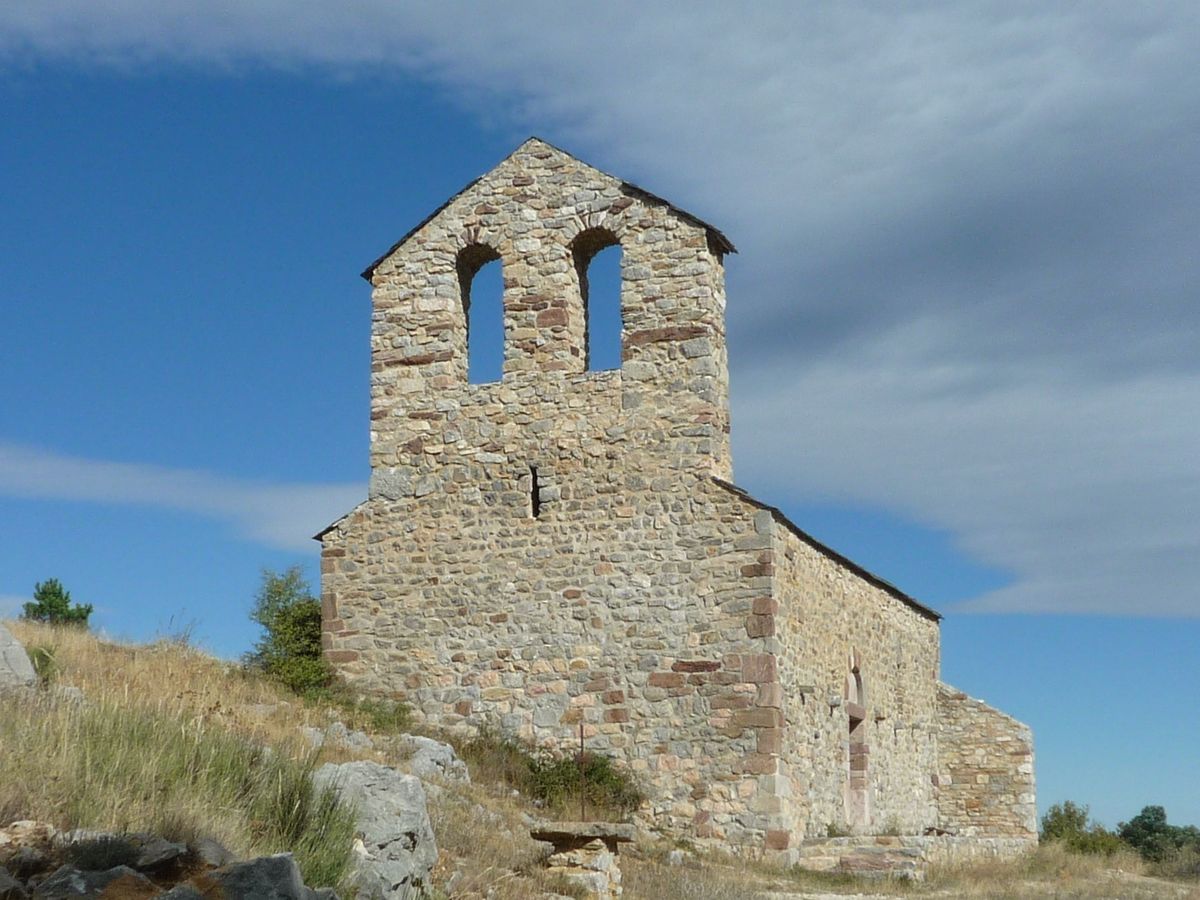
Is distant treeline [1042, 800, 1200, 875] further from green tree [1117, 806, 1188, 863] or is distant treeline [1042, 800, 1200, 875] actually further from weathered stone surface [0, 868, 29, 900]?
weathered stone surface [0, 868, 29, 900]

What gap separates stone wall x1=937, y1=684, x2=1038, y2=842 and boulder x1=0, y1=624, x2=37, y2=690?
17053 mm

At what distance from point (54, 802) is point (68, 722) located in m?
0.85

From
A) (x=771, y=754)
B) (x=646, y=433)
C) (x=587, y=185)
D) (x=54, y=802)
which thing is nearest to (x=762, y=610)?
(x=771, y=754)

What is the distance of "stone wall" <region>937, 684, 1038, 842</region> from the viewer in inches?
909

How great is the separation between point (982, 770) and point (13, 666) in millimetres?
17855

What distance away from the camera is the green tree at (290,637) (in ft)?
55.7

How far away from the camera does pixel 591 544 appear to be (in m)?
16.7

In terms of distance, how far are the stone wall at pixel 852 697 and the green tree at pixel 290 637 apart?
19.2 ft

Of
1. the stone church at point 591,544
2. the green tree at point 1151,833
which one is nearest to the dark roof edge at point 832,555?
the stone church at point 591,544

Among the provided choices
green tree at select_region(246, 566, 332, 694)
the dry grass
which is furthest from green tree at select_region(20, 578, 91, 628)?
the dry grass

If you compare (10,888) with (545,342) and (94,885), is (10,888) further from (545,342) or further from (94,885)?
(545,342)

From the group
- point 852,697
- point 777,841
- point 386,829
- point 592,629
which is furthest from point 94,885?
point 852,697

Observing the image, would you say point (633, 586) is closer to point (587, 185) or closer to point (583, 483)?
point (583, 483)

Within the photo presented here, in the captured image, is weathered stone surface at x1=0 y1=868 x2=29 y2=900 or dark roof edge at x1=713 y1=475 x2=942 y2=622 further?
dark roof edge at x1=713 y1=475 x2=942 y2=622
